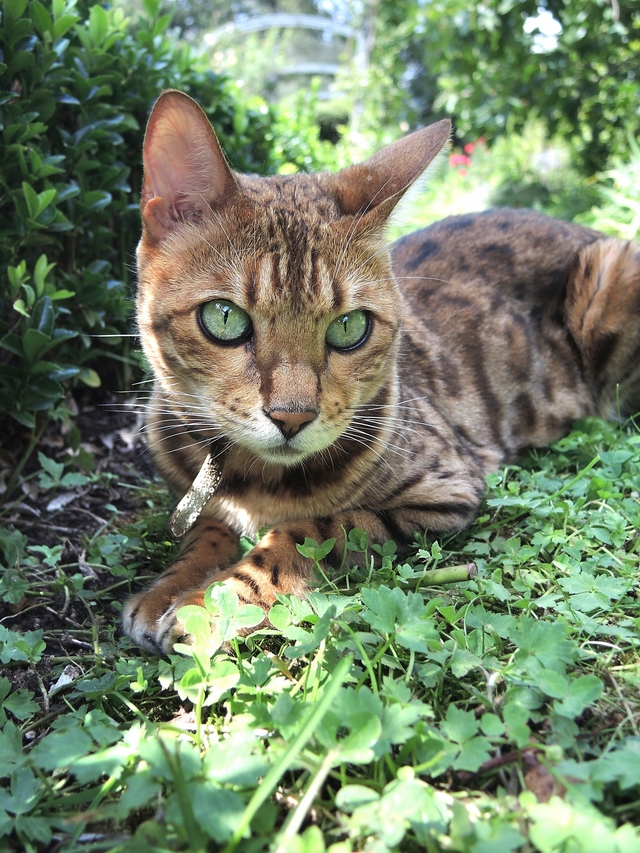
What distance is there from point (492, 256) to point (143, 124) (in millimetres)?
2086

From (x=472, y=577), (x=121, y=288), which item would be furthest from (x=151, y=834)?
(x=121, y=288)

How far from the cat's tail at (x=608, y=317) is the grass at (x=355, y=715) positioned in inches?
53.5

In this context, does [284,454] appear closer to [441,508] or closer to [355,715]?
[441,508]

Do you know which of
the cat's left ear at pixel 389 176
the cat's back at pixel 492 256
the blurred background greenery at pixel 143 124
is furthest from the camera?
the cat's back at pixel 492 256

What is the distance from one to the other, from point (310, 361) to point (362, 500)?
1.95 feet

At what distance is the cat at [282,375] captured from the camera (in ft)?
5.98

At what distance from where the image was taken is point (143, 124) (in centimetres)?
360

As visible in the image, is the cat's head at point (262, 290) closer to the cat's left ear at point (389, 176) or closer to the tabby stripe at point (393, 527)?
the cat's left ear at point (389, 176)

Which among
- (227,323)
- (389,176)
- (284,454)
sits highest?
(389,176)

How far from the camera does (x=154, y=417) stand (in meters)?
2.33

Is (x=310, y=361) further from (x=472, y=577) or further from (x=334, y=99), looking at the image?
(x=334, y=99)

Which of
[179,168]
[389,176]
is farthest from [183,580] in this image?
[389,176]

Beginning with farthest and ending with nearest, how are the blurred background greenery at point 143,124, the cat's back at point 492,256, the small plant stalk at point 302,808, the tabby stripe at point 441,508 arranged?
1. the cat's back at point 492,256
2. the blurred background greenery at point 143,124
3. the tabby stripe at point 441,508
4. the small plant stalk at point 302,808

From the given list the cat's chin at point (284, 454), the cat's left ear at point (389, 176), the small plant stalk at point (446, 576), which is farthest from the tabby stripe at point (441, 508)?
the cat's left ear at point (389, 176)
